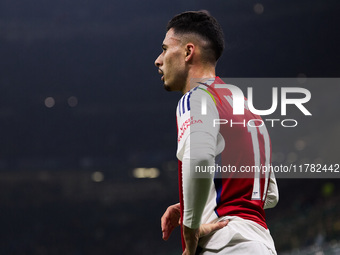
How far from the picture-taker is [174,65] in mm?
1216

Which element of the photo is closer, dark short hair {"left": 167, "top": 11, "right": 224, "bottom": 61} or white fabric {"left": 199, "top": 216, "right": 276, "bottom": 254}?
white fabric {"left": 199, "top": 216, "right": 276, "bottom": 254}

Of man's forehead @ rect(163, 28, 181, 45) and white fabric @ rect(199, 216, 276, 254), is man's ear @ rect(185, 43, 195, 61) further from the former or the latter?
white fabric @ rect(199, 216, 276, 254)

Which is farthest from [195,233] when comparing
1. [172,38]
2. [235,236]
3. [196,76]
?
[172,38]

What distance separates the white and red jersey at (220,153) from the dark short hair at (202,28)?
0.15m

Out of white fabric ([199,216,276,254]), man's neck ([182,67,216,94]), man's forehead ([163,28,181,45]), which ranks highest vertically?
man's forehead ([163,28,181,45])

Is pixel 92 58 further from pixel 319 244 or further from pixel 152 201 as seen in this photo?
pixel 319 244

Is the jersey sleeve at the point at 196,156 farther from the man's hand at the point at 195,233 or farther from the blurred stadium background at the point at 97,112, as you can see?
the blurred stadium background at the point at 97,112

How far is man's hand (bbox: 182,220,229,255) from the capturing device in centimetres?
102

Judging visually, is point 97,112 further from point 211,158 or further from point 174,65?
point 211,158

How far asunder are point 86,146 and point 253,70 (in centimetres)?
403

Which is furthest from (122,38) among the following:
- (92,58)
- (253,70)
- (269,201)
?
(269,201)

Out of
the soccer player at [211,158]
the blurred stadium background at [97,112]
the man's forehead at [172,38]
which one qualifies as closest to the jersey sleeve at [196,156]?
the soccer player at [211,158]

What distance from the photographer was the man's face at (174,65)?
1211 mm

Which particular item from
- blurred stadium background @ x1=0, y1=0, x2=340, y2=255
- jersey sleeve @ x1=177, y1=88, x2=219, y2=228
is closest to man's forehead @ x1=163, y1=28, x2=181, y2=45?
jersey sleeve @ x1=177, y1=88, x2=219, y2=228
